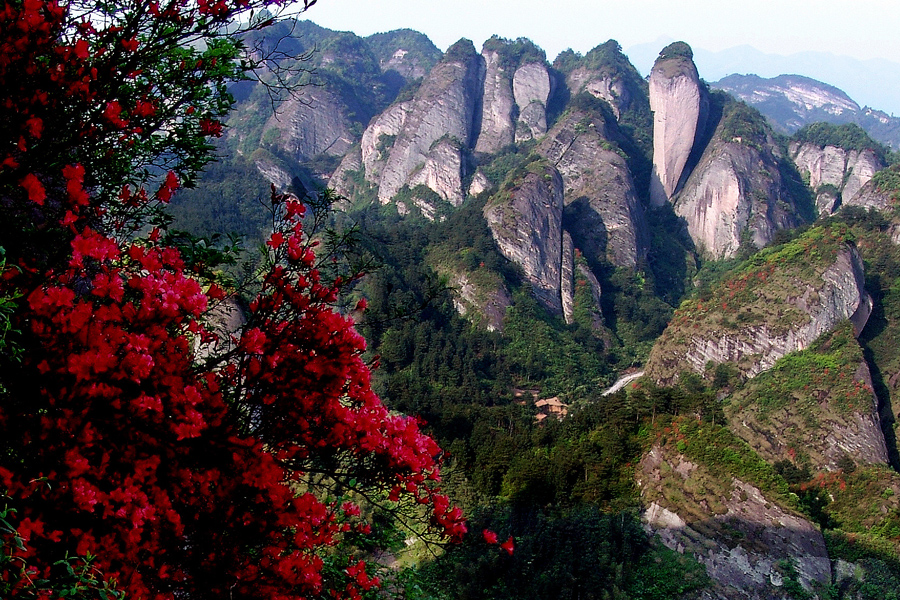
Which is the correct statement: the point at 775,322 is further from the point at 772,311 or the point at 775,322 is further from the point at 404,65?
the point at 404,65

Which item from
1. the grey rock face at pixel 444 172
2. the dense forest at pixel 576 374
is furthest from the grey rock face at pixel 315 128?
the grey rock face at pixel 444 172

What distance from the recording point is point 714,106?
8088cm

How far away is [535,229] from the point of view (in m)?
56.7

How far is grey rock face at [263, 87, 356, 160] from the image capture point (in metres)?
90.7

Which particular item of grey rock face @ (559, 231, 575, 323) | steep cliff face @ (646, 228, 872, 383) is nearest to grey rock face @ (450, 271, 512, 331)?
grey rock face @ (559, 231, 575, 323)

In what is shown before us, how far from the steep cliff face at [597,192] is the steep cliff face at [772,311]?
19616mm

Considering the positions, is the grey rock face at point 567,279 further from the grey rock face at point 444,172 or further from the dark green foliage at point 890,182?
the dark green foliage at point 890,182

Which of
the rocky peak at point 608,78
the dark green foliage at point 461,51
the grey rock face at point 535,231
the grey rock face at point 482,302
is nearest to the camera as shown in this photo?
the grey rock face at point 482,302

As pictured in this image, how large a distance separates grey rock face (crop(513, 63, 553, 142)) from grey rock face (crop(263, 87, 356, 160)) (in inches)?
1033

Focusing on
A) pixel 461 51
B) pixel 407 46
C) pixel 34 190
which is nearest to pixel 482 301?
pixel 34 190

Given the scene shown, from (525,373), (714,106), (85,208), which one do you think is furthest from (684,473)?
(714,106)

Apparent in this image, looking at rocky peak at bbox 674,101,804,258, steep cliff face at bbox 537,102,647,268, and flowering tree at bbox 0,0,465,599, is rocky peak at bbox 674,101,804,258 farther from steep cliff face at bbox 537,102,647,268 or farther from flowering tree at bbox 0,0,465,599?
flowering tree at bbox 0,0,465,599

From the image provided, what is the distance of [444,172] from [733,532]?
62.3m

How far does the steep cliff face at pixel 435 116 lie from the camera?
79.1m
